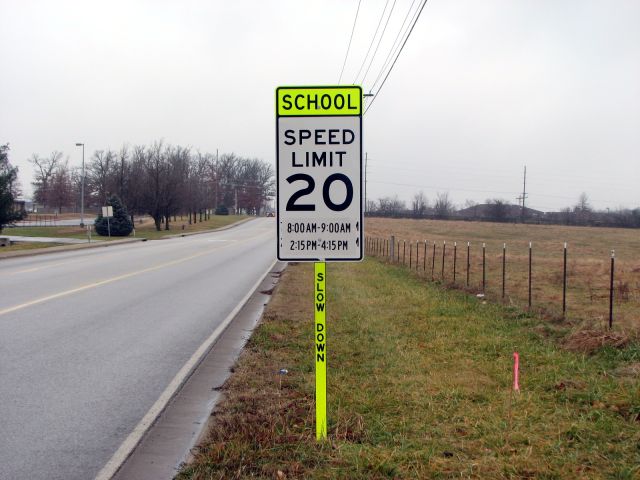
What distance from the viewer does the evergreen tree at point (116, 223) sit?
5169 cm

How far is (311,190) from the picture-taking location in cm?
484

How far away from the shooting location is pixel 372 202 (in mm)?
132500

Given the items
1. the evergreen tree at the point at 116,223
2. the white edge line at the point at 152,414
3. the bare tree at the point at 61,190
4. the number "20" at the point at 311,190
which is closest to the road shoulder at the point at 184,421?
the white edge line at the point at 152,414

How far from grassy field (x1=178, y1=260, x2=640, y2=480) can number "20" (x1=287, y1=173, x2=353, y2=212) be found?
171cm

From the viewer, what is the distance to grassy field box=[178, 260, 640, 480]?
423 centimetres

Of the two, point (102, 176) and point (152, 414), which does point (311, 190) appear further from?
point (102, 176)

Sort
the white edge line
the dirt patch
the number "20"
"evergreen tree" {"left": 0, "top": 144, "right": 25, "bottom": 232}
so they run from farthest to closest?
"evergreen tree" {"left": 0, "top": 144, "right": 25, "bottom": 232}, the dirt patch, the number "20", the white edge line

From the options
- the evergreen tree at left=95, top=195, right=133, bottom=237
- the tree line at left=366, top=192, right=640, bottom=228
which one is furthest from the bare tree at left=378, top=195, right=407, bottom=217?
the evergreen tree at left=95, top=195, right=133, bottom=237

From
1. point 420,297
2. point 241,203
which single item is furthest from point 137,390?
point 241,203

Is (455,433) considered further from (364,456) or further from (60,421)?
(60,421)

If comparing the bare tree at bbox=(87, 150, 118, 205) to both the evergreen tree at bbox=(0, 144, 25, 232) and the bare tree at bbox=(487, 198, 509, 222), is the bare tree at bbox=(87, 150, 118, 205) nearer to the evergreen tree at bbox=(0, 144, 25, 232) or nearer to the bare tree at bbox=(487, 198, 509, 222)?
the evergreen tree at bbox=(0, 144, 25, 232)

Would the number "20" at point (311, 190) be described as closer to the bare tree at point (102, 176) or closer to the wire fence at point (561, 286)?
the wire fence at point (561, 286)

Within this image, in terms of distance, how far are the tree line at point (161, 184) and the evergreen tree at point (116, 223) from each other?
9294 mm

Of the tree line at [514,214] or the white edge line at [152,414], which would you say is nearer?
the white edge line at [152,414]
